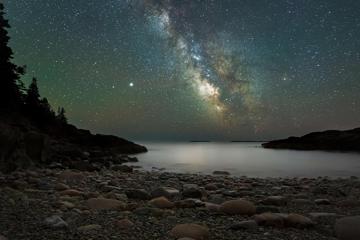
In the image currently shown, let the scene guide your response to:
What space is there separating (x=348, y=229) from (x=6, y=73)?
4201cm

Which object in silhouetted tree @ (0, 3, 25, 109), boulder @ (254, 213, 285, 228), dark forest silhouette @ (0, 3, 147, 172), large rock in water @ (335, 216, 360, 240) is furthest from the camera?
silhouetted tree @ (0, 3, 25, 109)

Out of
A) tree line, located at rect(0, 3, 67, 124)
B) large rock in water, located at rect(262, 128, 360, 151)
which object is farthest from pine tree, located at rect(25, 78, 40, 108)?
large rock in water, located at rect(262, 128, 360, 151)

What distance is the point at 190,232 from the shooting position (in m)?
5.51

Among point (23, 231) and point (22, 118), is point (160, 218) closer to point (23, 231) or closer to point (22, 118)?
point (23, 231)

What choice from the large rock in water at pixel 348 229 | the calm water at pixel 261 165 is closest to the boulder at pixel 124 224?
the large rock in water at pixel 348 229

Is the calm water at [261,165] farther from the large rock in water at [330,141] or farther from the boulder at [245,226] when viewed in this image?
the large rock in water at [330,141]

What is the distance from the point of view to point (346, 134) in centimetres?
10256

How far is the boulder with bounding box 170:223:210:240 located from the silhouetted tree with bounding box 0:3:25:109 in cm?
3916

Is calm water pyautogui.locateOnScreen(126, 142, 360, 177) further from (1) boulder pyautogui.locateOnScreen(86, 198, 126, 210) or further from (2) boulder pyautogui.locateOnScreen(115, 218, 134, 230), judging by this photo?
(2) boulder pyautogui.locateOnScreen(115, 218, 134, 230)

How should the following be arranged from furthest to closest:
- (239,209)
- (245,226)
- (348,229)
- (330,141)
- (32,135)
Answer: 1. (330,141)
2. (32,135)
3. (239,209)
4. (245,226)
5. (348,229)

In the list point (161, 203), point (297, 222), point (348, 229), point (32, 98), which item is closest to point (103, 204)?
point (161, 203)

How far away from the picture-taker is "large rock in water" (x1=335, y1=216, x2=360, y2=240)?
18.8 feet

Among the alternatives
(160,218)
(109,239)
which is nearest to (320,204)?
(160,218)

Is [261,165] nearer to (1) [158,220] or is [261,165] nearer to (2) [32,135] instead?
(2) [32,135]
